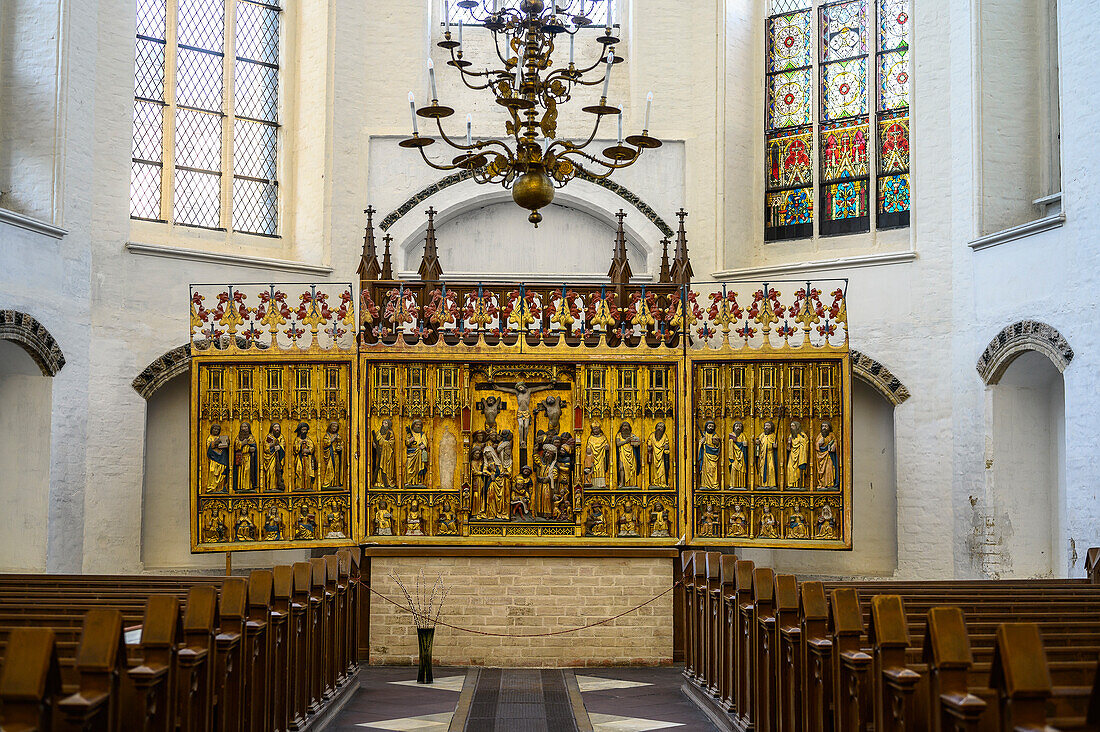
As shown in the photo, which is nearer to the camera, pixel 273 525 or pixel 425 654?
pixel 425 654

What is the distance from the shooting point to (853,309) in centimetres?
1530

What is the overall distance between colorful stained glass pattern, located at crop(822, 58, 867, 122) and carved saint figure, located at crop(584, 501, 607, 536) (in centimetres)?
743

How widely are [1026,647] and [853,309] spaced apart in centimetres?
1126

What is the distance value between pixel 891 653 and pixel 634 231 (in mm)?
11620

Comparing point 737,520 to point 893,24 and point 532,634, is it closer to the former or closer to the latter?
point 532,634

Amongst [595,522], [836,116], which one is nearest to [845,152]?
[836,116]

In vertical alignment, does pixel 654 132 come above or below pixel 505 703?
above

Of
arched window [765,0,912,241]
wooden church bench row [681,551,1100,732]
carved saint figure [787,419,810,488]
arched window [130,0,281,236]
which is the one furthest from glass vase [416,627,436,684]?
arched window [765,0,912,241]

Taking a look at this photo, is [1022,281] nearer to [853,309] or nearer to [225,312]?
[853,309]

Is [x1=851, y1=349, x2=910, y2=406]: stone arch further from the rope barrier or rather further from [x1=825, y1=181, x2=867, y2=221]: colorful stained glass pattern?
the rope barrier

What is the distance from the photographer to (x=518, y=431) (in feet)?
40.7

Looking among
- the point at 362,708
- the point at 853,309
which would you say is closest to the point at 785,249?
the point at 853,309

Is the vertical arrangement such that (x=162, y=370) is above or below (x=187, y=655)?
above

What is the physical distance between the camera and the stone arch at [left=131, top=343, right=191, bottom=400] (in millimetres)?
14375
